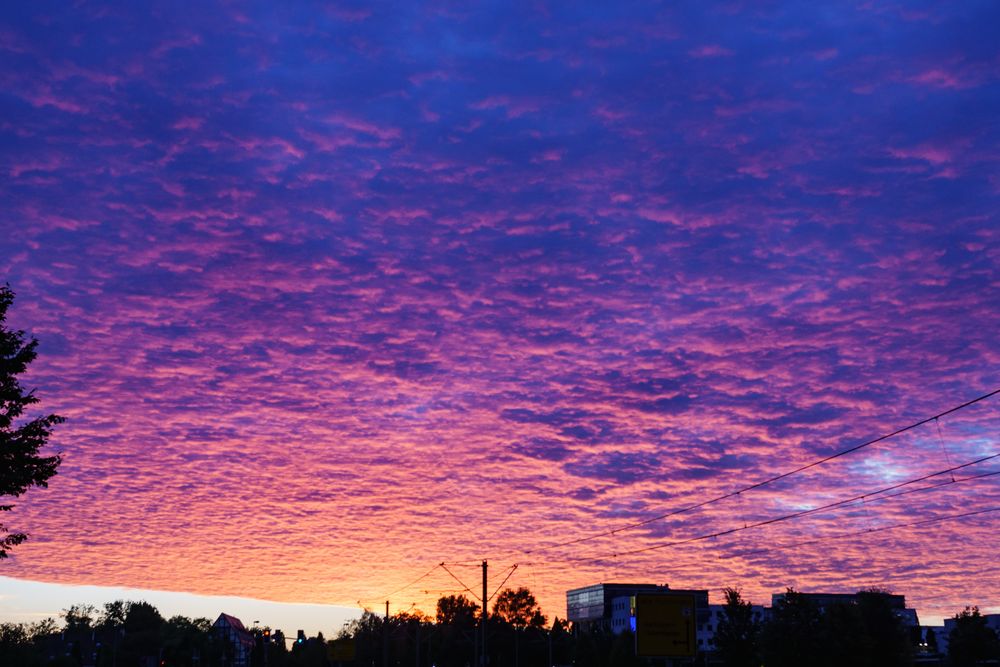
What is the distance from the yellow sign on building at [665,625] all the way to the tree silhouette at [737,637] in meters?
40.3

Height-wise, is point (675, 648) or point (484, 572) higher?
point (484, 572)

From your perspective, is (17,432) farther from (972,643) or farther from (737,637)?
(972,643)

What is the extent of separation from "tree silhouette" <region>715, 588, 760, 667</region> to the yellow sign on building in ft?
132

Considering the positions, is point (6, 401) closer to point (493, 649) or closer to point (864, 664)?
point (864, 664)

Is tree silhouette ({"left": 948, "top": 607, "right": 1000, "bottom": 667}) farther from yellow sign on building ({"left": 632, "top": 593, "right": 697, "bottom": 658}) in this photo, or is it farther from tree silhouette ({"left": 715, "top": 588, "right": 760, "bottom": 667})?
yellow sign on building ({"left": 632, "top": 593, "right": 697, "bottom": 658})

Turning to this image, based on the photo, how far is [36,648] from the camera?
535ft

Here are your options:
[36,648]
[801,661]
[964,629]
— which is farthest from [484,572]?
[36,648]

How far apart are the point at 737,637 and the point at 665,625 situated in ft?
143

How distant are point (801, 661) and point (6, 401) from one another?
261 feet

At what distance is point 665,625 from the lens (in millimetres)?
69250

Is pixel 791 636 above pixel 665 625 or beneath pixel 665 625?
beneath

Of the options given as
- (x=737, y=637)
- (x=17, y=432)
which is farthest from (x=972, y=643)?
(x=17, y=432)

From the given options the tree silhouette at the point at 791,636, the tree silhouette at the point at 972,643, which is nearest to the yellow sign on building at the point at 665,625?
the tree silhouette at the point at 791,636

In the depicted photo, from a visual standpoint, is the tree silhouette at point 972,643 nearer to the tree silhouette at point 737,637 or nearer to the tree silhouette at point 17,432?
the tree silhouette at point 737,637
